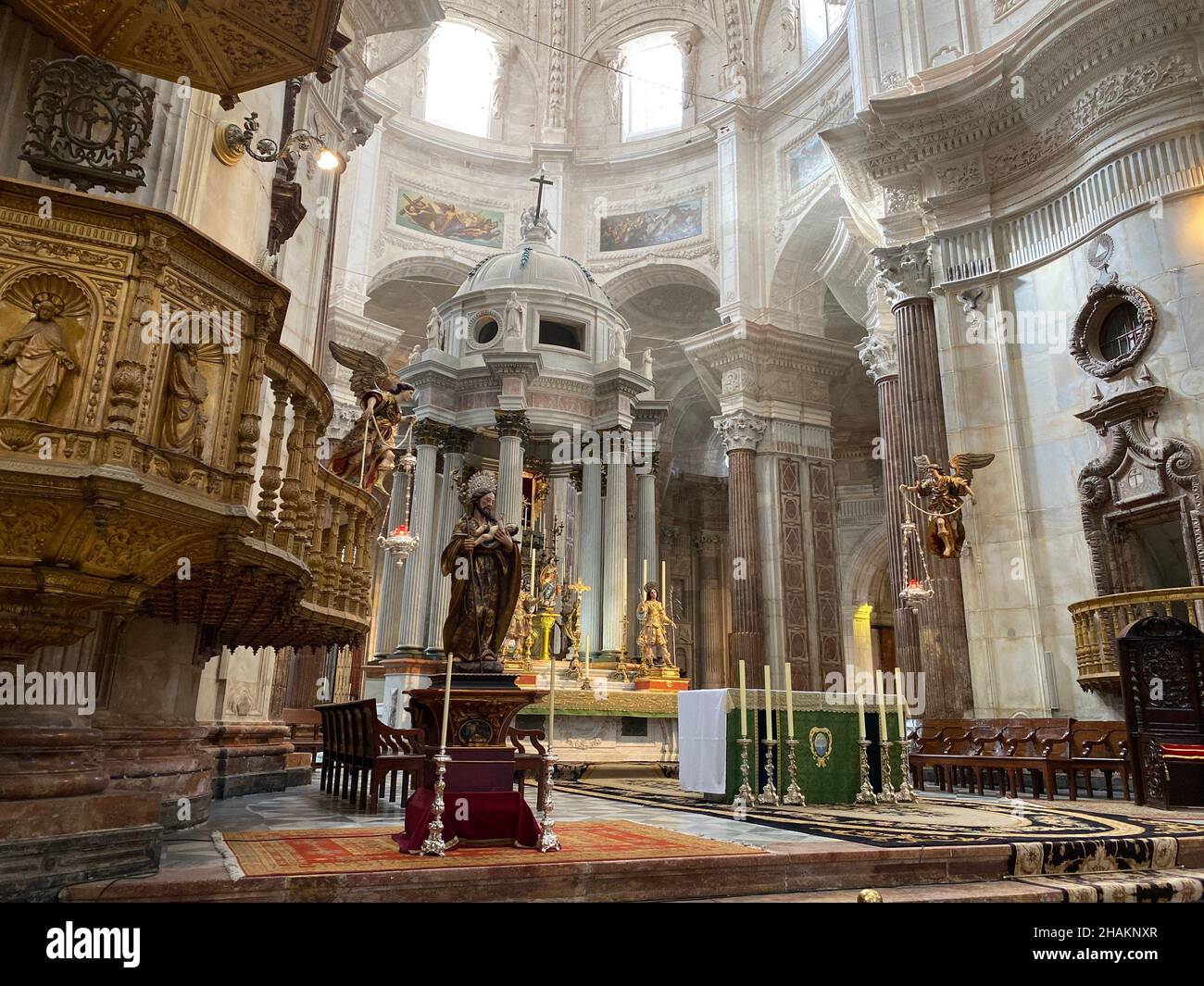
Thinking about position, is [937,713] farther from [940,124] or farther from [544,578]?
[940,124]

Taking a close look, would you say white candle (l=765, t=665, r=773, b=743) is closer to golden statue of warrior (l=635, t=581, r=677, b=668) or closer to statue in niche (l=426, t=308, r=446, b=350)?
golden statue of warrior (l=635, t=581, r=677, b=668)

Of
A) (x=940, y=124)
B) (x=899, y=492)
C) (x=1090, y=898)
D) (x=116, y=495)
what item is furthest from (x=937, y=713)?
(x=116, y=495)

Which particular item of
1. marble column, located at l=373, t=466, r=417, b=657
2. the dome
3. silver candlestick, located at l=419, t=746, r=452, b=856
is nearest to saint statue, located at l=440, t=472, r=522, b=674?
silver candlestick, located at l=419, t=746, r=452, b=856

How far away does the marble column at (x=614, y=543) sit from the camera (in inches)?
646

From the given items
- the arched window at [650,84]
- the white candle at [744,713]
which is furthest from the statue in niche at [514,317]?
the arched window at [650,84]

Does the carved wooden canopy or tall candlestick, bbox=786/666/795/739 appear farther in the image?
tall candlestick, bbox=786/666/795/739

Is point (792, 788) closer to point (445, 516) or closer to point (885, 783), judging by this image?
point (885, 783)

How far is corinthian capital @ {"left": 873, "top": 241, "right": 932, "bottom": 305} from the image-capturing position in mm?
14102

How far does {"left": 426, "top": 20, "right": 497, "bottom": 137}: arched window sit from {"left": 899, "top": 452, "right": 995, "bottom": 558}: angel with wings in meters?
19.1

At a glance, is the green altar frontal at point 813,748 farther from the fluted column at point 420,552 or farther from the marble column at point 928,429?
the fluted column at point 420,552

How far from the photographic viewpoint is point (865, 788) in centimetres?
810

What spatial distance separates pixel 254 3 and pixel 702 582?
77.3ft
